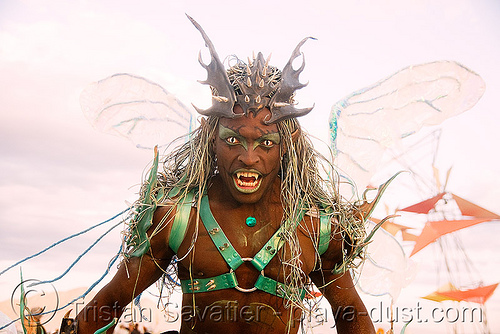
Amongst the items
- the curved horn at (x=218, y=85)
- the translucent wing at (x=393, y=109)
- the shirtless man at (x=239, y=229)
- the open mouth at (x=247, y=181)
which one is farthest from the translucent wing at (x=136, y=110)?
the translucent wing at (x=393, y=109)

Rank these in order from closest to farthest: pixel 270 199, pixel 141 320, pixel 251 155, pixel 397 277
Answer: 1. pixel 251 155
2. pixel 270 199
3. pixel 141 320
4. pixel 397 277

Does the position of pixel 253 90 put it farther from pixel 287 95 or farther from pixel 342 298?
pixel 342 298

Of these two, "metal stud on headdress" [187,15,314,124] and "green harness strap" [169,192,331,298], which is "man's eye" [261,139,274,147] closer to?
"metal stud on headdress" [187,15,314,124]

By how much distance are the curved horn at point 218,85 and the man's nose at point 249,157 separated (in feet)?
0.59

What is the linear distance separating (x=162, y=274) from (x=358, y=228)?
3.34 feet

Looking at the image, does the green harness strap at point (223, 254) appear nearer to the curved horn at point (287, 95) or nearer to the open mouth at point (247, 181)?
the open mouth at point (247, 181)

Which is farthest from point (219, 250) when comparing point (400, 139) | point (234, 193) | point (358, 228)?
point (400, 139)

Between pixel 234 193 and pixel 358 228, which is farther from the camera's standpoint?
pixel 358 228

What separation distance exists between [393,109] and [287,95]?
2.97ft

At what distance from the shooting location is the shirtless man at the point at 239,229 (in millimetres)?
2598

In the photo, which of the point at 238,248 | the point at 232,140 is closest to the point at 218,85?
the point at 232,140

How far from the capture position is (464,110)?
11.1 ft

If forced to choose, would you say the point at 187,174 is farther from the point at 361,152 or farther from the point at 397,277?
the point at 397,277

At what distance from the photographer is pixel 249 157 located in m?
2.54
